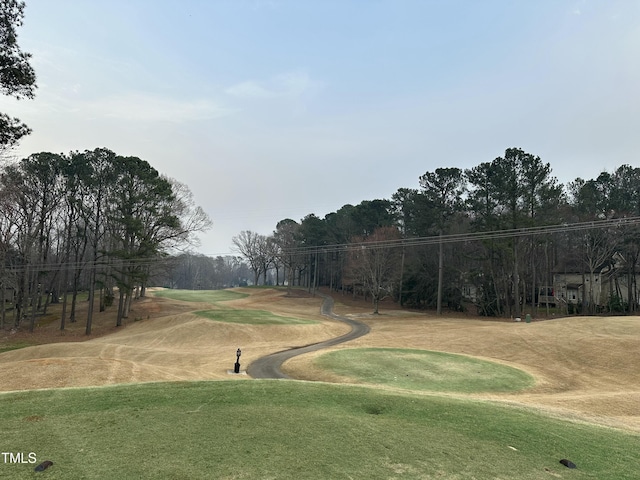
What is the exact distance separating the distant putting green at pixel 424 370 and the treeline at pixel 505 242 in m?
19.7

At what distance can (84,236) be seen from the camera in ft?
140

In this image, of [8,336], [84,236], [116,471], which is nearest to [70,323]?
[8,336]

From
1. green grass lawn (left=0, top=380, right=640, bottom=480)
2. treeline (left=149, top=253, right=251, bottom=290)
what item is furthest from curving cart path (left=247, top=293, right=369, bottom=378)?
treeline (left=149, top=253, right=251, bottom=290)

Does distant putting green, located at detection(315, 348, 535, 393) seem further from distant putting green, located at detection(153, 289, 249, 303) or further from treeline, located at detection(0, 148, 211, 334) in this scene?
distant putting green, located at detection(153, 289, 249, 303)

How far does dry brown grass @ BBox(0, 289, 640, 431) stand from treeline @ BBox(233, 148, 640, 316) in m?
10.8

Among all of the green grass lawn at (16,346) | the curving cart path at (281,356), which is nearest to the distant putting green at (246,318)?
the curving cart path at (281,356)

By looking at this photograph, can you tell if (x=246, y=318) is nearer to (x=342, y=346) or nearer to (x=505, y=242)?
(x=342, y=346)

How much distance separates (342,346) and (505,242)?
26.9 meters

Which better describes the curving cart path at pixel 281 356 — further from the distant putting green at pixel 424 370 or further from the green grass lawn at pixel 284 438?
the green grass lawn at pixel 284 438

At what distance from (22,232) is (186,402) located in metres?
42.4

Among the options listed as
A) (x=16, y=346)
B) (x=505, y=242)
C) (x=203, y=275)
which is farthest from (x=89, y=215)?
(x=203, y=275)

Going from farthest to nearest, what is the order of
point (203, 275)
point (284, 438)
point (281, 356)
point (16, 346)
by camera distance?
point (203, 275) < point (16, 346) < point (281, 356) < point (284, 438)

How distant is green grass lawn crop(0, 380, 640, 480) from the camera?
16.5ft

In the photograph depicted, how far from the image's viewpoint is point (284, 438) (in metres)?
6.09
